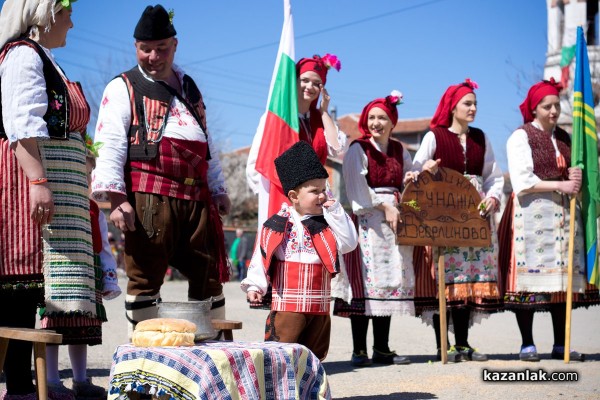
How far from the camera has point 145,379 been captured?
143 inches

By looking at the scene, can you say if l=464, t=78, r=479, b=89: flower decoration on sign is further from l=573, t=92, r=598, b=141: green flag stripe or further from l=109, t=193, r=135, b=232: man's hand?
l=109, t=193, r=135, b=232: man's hand

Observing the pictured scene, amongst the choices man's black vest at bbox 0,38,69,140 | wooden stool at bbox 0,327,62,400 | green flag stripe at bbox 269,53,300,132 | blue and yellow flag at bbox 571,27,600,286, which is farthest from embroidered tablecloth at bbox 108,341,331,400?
blue and yellow flag at bbox 571,27,600,286

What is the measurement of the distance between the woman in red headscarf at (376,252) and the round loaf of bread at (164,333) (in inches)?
131

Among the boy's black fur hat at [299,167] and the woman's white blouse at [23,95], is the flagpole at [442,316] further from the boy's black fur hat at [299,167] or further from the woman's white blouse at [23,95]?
the woman's white blouse at [23,95]

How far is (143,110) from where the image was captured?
5.12 m

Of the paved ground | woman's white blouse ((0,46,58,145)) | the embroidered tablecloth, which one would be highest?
woman's white blouse ((0,46,58,145))

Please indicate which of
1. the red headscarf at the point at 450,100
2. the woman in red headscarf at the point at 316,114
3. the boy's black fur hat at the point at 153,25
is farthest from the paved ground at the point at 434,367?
the boy's black fur hat at the point at 153,25

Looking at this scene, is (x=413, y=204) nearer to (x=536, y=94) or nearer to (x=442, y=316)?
(x=442, y=316)

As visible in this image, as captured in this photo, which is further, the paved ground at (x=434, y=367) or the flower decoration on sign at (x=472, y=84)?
the flower decoration on sign at (x=472, y=84)

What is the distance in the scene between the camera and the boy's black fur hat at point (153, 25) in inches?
204

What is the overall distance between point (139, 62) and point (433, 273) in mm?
3276

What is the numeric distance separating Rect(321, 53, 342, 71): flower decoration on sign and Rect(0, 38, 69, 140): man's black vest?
2.63 meters

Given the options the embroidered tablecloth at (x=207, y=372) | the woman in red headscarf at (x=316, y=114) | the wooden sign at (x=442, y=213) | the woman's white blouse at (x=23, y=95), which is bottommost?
the embroidered tablecloth at (x=207, y=372)

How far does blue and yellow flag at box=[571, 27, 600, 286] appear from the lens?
736cm
